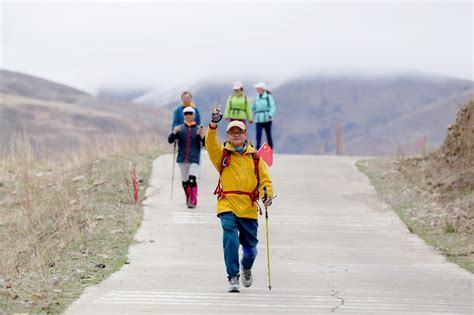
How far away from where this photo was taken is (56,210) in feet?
66.0

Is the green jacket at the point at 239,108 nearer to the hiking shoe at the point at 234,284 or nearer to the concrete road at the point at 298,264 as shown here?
the concrete road at the point at 298,264

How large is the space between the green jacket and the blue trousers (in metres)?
10.9

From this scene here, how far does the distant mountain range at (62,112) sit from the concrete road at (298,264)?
220 ft

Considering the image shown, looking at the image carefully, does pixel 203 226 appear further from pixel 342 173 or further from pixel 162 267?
pixel 342 173

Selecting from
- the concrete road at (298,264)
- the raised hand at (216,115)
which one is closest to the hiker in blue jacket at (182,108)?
the concrete road at (298,264)

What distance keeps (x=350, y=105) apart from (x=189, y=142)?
136041 mm

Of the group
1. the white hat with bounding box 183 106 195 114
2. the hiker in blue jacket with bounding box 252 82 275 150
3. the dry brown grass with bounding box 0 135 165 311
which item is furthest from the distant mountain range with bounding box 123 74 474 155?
the white hat with bounding box 183 106 195 114

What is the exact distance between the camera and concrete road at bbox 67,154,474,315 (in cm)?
1216

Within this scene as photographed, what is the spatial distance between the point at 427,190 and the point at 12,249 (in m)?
7.75

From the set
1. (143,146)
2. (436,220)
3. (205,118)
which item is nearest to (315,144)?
(205,118)

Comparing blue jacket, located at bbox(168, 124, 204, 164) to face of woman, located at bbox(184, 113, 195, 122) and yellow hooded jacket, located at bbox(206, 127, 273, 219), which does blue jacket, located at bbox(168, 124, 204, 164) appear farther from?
yellow hooded jacket, located at bbox(206, 127, 273, 219)

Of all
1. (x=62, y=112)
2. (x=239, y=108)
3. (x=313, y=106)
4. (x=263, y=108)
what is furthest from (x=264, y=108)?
(x=313, y=106)

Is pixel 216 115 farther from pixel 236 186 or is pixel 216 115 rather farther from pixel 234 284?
pixel 234 284

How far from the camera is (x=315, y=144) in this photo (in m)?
140
